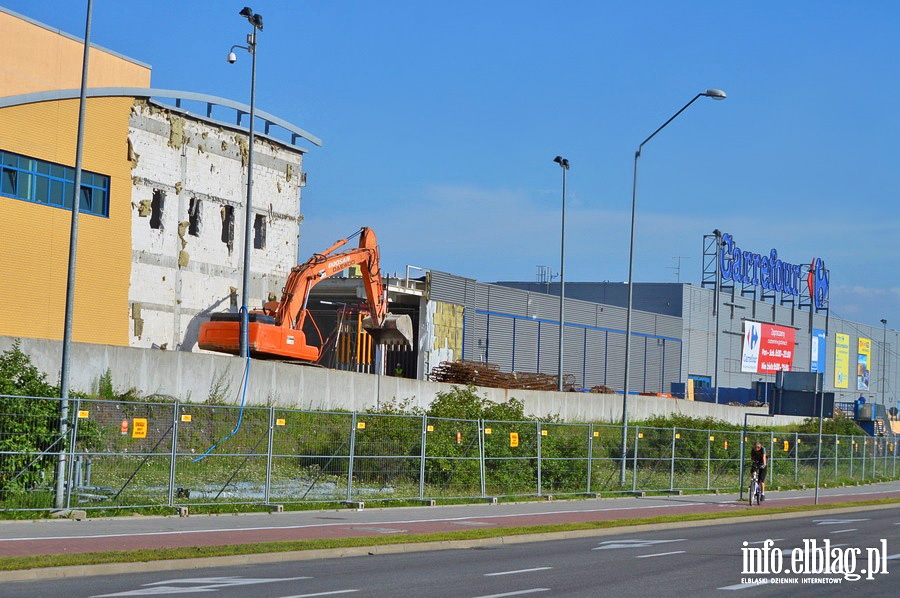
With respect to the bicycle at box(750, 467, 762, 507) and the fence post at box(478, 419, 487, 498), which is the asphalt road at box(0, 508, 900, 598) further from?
the bicycle at box(750, 467, 762, 507)

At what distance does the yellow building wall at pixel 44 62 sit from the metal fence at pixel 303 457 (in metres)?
18.4

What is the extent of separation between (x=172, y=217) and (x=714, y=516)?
2622 centimetres

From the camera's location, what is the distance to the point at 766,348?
104438 mm

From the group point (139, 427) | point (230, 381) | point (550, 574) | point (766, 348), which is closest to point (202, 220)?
point (230, 381)

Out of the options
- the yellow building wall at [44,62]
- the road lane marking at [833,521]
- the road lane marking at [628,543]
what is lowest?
the road lane marking at [833,521]

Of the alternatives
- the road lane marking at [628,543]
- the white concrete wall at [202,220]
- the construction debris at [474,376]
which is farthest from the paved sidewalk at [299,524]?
the white concrete wall at [202,220]

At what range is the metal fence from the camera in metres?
20.4

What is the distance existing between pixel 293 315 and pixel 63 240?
825 cm

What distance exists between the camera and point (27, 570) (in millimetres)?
13531

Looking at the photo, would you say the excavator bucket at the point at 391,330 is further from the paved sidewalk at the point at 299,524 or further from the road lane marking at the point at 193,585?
the road lane marking at the point at 193,585

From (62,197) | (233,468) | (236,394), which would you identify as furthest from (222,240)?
(233,468)

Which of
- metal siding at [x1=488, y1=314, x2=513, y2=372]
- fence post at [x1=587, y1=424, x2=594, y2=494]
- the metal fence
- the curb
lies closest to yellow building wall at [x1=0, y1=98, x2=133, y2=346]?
the metal fence

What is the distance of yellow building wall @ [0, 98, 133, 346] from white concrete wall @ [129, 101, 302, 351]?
0.90m

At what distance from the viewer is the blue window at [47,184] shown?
123 ft
